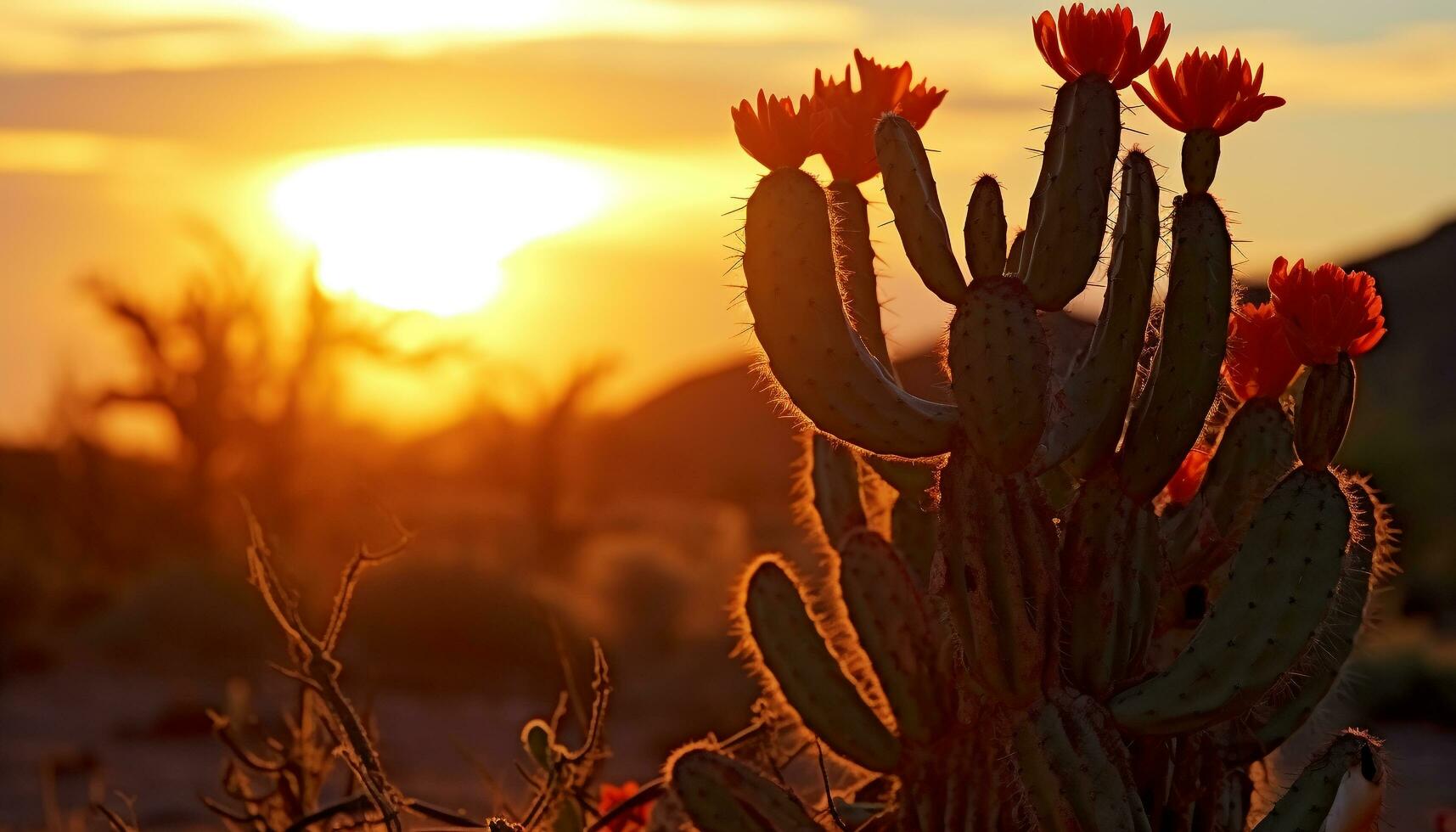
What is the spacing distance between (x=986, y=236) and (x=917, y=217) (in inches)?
5.6

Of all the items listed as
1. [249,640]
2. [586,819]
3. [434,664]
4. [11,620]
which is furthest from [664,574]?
[586,819]

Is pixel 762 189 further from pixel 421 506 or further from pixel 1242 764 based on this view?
pixel 421 506

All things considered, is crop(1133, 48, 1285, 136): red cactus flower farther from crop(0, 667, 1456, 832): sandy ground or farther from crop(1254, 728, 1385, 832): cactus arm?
crop(0, 667, 1456, 832): sandy ground

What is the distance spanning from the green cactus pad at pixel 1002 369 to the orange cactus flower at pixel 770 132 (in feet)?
1.83

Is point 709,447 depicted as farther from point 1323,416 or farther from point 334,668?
point 1323,416

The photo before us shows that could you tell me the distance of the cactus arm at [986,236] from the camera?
11.5 ft

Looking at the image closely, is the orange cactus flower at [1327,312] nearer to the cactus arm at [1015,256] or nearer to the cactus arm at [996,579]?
the cactus arm at [1015,256]

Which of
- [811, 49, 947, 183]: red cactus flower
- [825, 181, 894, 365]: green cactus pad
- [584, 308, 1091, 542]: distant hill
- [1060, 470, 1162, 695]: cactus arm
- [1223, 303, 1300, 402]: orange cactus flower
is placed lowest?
[1060, 470, 1162, 695]: cactus arm

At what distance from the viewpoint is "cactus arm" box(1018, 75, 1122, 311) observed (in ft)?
11.2

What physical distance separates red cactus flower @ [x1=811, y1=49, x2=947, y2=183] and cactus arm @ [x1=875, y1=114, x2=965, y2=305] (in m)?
0.25

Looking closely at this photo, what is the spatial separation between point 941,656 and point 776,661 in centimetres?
35

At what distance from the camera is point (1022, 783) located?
3.43 meters

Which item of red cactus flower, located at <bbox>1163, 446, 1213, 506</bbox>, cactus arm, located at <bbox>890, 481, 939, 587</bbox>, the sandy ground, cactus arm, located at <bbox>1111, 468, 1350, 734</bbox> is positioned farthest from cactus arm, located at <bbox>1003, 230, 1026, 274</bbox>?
the sandy ground

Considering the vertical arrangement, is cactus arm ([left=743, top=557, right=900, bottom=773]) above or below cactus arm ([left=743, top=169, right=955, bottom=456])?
below
